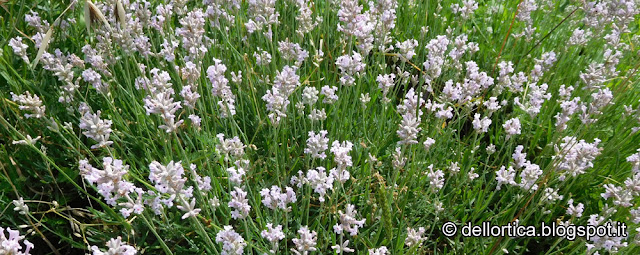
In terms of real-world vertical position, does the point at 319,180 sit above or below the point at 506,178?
above

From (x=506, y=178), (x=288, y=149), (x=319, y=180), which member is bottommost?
(x=288, y=149)

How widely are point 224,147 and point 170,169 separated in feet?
1.54

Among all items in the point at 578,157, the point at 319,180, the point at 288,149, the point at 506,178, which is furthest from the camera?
the point at 288,149

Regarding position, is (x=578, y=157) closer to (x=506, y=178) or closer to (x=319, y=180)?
(x=506, y=178)

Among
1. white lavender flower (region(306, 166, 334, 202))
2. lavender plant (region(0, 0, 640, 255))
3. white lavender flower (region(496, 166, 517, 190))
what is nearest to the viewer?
white lavender flower (region(306, 166, 334, 202))

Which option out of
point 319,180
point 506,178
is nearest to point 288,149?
point 319,180

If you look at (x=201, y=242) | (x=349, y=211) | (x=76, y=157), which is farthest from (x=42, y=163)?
(x=349, y=211)

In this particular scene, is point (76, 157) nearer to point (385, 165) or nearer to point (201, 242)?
point (201, 242)

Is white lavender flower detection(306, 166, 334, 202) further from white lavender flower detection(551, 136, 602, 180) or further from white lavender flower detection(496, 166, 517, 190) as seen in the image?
white lavender flower detection(551, 136, 602, 180)

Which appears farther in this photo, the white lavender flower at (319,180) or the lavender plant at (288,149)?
the lavender plant at (288,149)

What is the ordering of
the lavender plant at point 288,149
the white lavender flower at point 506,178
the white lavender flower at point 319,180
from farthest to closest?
the white lavender flower at point 506,178 → the lavender plant at point 288,149 → the white lavender flower at point 319,180

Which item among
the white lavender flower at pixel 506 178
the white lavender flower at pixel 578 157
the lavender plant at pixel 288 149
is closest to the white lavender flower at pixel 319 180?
the lavender plant at pixel 288 149

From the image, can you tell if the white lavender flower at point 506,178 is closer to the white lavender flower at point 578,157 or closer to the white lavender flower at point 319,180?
the white lavender flower at point 578,157

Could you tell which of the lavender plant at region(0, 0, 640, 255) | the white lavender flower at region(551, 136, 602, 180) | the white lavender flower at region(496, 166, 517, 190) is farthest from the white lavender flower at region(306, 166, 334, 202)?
the white lavender flower at region(551, 136, 602, 180)
